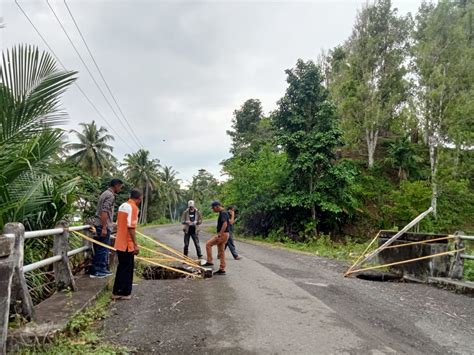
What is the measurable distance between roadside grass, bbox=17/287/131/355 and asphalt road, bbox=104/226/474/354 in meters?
0.17

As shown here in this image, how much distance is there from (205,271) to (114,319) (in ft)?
9.61

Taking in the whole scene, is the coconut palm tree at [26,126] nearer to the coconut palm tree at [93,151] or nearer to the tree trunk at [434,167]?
the tree trunk at [434,167]

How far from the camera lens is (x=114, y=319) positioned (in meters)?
4.28

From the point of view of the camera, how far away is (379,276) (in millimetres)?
8641

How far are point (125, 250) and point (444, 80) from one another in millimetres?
22358

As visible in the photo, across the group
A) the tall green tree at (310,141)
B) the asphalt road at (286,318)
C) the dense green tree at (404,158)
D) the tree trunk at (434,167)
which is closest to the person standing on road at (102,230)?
the asphalt road at (286,318)

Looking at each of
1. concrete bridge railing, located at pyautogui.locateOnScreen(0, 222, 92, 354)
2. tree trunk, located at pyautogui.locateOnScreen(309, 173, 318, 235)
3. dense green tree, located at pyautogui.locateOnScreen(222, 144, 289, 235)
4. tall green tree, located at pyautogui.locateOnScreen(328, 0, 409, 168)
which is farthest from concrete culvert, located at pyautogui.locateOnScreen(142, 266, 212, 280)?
tall green tree, located at pyautogui.locateOnScreen(328, 0, 409, 168)

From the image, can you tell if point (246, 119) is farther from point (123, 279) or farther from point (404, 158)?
point (123, 279)

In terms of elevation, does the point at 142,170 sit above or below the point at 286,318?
above

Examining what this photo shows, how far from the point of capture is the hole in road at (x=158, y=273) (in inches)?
290

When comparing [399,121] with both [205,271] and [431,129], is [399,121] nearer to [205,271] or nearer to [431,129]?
[431,129]

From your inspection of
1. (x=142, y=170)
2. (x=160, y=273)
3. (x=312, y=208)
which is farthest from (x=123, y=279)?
(x=142, y=170)

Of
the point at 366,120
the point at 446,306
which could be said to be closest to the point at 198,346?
the point at 446,306

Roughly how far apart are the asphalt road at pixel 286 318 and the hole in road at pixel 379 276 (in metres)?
1.37
